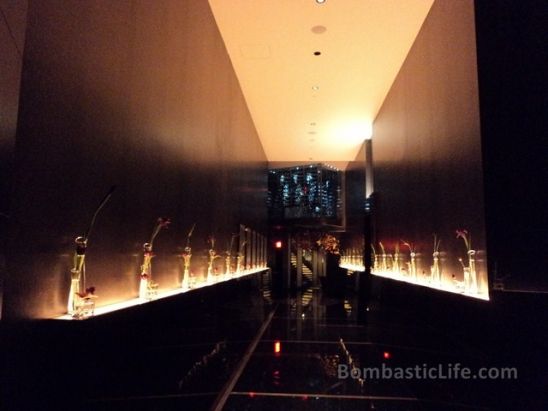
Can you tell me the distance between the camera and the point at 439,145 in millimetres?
4070

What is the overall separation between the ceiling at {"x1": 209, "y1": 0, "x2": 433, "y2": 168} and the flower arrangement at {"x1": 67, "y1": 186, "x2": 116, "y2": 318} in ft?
12.1

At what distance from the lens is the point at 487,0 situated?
9.78ft

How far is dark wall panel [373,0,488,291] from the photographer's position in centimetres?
311

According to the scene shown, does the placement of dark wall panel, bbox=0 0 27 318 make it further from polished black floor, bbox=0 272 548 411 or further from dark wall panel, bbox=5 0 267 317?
polished black floor, bbox=0 272 548 411

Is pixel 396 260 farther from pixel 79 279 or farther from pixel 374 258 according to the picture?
pixel 79 279

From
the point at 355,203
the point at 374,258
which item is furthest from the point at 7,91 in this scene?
the point at 355,203

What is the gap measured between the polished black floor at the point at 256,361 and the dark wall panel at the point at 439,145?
71cm

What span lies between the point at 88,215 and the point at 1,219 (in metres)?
0.73

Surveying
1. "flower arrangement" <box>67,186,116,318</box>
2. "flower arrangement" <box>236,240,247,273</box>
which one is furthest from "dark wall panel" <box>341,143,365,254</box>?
"flower arrangement" <box>67,186,116,318</box>

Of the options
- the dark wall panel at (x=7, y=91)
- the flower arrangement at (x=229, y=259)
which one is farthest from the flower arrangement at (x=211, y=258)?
the dark wall panel at (x=7, y=91)

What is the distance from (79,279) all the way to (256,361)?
2.41 metres

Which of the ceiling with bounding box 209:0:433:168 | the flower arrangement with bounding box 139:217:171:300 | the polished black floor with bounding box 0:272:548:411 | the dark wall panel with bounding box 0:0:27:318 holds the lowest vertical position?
the polished black floor with bounding box 0:272:548:411

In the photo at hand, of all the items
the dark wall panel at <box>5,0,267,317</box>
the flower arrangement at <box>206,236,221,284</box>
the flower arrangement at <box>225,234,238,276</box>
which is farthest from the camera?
the flower arrangement at <box>225,234,238,276</box>

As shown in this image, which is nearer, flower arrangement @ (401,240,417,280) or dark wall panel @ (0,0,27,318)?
dark wall panel @ (0,0,27,318)
